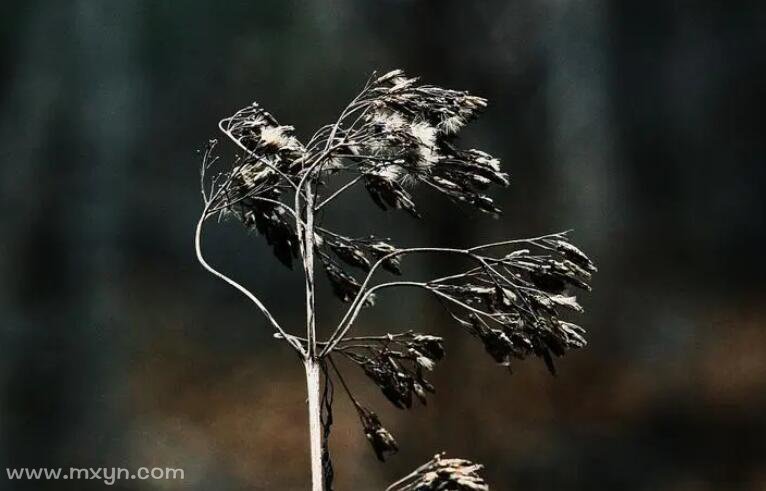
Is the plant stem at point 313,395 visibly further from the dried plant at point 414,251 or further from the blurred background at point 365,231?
the blurred background at point 365,231

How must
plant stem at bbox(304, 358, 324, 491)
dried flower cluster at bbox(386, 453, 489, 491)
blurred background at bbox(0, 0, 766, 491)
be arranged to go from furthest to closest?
blurred background at bbox(0, 0, 766, 491) → plant stem at bbox(304, 358, 324, 491) → dried flower cluster at bbox(386, 453, 489, 491)

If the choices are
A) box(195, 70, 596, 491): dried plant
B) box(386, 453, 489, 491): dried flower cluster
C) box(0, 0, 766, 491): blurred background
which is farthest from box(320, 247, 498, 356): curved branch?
box(0, 0, 766, 491): blurred background

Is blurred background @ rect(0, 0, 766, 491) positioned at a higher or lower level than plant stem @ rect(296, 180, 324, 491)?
higher

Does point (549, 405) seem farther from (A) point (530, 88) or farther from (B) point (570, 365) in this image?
(A) point (530, 88)

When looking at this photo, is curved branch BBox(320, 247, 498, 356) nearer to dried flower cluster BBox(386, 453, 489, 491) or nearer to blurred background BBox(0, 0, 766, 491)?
dried flower cluster BBox(386, 453, 489, 491)

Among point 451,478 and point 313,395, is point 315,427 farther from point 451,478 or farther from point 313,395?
point 451,478

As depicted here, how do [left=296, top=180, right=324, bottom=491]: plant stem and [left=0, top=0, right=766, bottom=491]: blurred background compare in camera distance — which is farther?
[left=0, top=0, right=766, bottom=491]: blurred background

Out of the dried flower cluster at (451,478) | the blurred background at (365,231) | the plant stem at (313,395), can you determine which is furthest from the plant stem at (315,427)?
the blurred background at (365,231)
